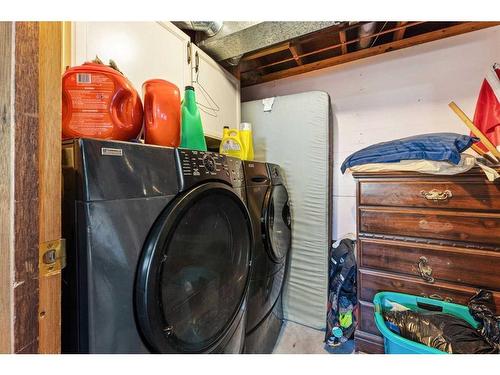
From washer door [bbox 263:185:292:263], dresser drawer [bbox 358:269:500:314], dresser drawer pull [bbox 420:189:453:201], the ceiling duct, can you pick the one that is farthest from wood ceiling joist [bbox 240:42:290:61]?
dresser drawer [bbox 358:269:500:314]

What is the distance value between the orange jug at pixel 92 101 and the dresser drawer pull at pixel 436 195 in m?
1.49

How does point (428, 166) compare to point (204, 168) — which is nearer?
point (204, 168)

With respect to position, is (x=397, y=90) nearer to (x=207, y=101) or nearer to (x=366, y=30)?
(x=366, y=30)

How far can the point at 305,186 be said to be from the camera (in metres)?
1.71

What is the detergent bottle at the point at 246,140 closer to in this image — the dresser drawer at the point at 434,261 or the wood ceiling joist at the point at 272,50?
the wood ceiling joist at the point at 272,50

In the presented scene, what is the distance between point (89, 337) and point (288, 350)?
54.1 inches

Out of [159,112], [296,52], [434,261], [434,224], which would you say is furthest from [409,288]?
[296,52]

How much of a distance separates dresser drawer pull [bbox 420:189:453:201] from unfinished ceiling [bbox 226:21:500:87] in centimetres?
110

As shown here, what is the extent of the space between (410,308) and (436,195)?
25.2 inches

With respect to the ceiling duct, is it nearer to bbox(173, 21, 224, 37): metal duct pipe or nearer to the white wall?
bbox(173, 21, 224, 37): metal duct pipe

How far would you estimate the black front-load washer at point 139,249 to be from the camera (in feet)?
1.72
